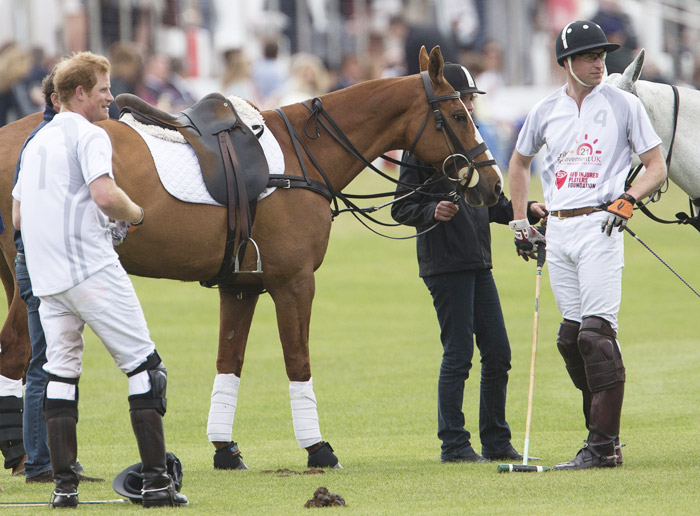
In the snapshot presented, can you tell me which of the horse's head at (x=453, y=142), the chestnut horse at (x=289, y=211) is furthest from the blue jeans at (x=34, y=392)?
the horse's head at (x=453, y=142)

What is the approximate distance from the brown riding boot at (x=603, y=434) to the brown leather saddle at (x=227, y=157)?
2174 millimetres

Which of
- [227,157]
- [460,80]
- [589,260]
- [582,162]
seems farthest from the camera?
[460,80]

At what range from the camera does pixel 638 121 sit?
6.97m

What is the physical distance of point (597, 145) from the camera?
6961 millimetres

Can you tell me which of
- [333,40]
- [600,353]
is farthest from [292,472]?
[333,40]

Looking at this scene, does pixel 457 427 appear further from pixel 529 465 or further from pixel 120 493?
pixel 120 493

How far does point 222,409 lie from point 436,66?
256cm

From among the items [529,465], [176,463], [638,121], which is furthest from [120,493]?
[638,121]

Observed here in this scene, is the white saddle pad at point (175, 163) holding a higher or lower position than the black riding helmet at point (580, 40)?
lower

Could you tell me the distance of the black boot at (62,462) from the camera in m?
5.91

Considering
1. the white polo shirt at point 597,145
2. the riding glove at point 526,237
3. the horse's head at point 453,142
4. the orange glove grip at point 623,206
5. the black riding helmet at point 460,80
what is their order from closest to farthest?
the orange glove grip at point 623,206, the white polo shirt at point 597,145, the riding glove at point 526,237, the horse's head at point 453,142, the black riding helmet at point 460,80

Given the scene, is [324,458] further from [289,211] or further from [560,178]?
[560,178]

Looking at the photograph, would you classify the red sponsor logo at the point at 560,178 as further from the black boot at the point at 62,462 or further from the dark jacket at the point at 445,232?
the black boot at the point at 62,462

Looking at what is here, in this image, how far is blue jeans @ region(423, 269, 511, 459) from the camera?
758 cm
